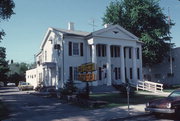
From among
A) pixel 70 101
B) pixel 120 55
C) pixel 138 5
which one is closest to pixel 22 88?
pixel 120 55

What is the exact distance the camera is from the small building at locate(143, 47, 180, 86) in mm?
39188

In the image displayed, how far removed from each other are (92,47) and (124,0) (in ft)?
71.5

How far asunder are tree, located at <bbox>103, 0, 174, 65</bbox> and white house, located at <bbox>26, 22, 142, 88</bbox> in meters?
6.05

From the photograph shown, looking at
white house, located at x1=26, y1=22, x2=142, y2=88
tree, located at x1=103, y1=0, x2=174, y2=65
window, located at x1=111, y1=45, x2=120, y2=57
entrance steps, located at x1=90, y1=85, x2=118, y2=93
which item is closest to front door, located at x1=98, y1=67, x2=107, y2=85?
white house, located at x1=26, y1=22, x2=142, y2=88

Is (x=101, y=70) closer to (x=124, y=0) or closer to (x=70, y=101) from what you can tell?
(x=70, y=101)

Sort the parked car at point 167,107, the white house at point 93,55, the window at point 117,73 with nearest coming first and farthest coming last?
the parked car at point 167,107 < the white house at point 93,55 < the window at point 117,73

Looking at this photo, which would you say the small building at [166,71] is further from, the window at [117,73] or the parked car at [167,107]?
the parked car at [167,107]

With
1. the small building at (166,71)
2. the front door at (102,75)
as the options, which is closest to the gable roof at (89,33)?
the front door at (102,75)

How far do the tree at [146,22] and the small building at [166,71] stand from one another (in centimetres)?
214

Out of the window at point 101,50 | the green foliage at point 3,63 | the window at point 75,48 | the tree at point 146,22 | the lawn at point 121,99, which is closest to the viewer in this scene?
the lawn at point 121,99

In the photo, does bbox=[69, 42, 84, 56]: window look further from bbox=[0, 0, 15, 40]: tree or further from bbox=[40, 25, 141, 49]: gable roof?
bbox=[0, 0, 15, 40]: tree

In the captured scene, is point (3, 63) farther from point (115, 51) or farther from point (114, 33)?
point (114, 33)

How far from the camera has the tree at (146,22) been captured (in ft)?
127

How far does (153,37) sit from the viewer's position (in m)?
38.4
